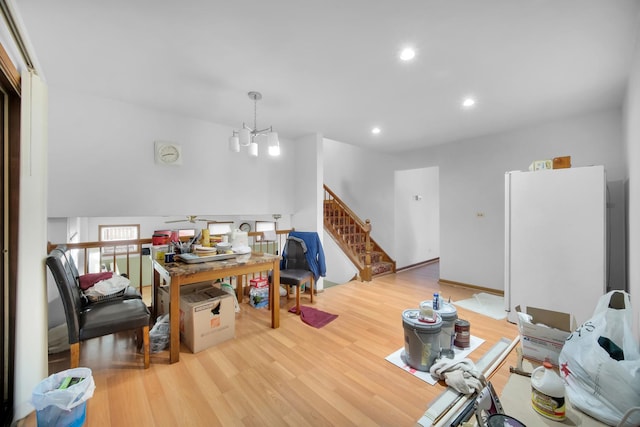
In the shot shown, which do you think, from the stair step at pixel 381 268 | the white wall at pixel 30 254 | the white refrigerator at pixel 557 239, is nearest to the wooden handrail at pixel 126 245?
the white wall at pixel 30 254

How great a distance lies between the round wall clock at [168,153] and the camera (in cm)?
311

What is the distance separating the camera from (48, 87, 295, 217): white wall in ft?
8.62

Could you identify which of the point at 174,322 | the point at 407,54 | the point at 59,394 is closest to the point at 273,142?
the point at 407,54

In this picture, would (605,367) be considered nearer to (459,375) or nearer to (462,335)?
(459,375)

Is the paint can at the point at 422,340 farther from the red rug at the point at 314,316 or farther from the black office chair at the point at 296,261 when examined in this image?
the black office chair at the point at 296,261

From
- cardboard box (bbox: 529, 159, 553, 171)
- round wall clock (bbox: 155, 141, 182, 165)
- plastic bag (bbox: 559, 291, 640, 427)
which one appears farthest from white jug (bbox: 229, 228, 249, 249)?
cardboard box (bbox: 529, 159, 553, 171)

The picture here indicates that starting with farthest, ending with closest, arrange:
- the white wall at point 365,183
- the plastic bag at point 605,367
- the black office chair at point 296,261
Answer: the white wall at point 365,183 → the black office chair at point 296,261 → the plastic bag at point 605,367

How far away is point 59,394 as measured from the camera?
141cm

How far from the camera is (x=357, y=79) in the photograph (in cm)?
237

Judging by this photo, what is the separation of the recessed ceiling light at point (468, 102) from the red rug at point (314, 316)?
2820mm

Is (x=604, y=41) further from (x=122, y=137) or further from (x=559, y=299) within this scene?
(x=122, y=137)

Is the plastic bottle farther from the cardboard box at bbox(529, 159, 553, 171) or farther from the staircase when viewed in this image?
the staircase

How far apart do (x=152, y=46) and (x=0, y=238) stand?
1560 millimetres

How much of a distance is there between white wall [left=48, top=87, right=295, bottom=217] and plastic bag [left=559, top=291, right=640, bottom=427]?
11.7ft
